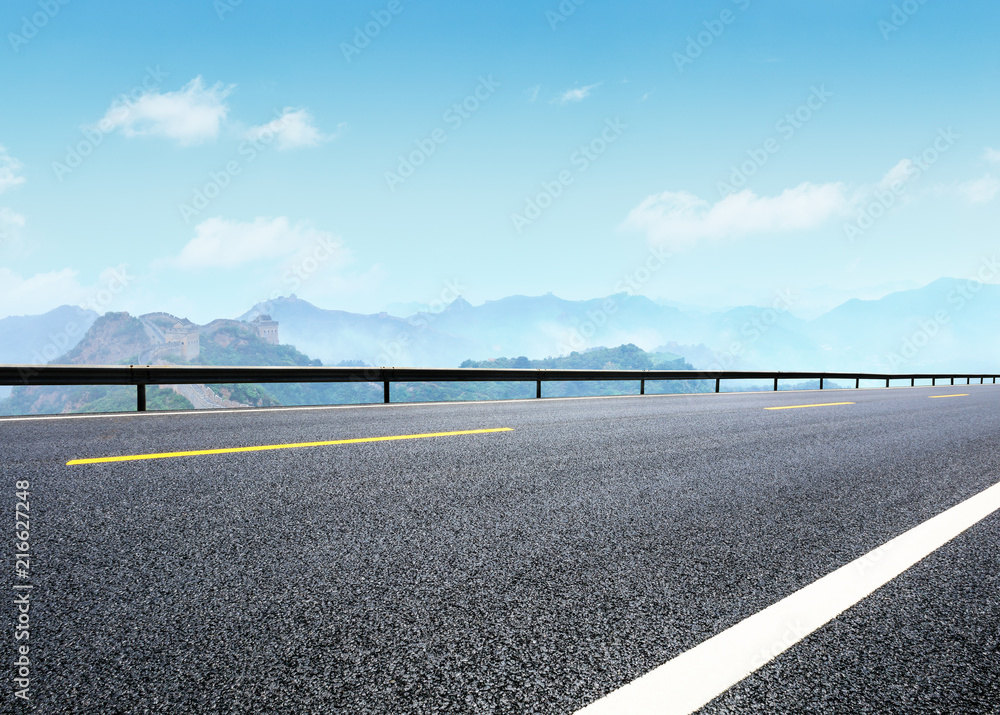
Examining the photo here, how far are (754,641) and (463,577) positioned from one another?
1317mm

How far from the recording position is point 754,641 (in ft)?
7.86

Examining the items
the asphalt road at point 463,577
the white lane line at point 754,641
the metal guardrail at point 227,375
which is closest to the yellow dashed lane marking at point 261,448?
the asphalt road at point 463,577

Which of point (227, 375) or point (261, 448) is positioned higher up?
point (227, 375)

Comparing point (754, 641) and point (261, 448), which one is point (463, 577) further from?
Result: point (261, 448)

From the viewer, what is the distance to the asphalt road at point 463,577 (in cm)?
206

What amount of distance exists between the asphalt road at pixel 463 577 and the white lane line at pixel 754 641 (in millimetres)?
55

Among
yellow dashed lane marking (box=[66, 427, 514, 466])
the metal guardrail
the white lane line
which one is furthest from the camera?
the metal guardrail

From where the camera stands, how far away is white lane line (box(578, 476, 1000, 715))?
6.45 feet

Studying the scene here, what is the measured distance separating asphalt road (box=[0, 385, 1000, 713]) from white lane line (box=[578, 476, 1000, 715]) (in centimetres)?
6

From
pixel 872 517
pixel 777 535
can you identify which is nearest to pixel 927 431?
pixel 872 517

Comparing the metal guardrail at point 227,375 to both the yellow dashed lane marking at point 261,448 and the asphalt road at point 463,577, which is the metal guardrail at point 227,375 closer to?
the asphalt road at point 463,577

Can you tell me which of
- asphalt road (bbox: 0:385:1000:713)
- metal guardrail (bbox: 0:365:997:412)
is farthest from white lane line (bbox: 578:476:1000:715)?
metal guardrail (bbox: 0:365:997:412)

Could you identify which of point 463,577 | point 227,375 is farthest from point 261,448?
point 227,375

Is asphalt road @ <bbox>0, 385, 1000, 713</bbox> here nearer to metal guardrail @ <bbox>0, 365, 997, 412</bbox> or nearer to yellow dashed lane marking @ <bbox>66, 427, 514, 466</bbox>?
yellow dashed lane marking @ <bbox>66, 427, 514, 466</bbox>
